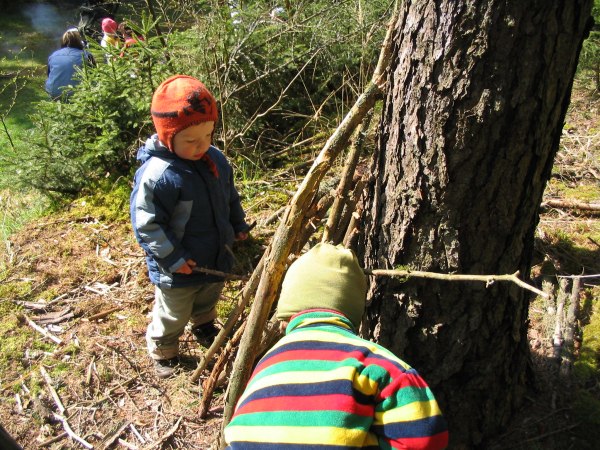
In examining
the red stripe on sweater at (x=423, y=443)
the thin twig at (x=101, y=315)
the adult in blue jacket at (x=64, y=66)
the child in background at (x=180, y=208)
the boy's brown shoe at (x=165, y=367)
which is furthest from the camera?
the adult in blue jacket at (x=64, y=66)

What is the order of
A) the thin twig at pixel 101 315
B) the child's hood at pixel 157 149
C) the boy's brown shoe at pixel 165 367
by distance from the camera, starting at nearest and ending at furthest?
the child's hood at pixel 157 149
the boy's brown shoe at pixel 165 367
the thin twig at pixel 101 315

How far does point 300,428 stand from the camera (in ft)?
4.41

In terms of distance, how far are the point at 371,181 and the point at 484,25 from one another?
0.72m

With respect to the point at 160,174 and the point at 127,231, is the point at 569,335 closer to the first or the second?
the point at 160,174

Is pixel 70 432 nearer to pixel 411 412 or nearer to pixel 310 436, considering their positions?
pixel 310 436

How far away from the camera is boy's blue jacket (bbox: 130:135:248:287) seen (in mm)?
2514

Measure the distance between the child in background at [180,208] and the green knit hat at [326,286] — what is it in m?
0.96

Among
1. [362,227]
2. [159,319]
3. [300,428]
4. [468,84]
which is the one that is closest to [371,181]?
[362,227]

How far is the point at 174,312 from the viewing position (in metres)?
2.82

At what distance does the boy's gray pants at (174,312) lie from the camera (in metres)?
2.79

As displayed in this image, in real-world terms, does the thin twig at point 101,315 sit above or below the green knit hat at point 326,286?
below

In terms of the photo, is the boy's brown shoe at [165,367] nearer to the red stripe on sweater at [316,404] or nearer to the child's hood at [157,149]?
the child's hood at [157,149]

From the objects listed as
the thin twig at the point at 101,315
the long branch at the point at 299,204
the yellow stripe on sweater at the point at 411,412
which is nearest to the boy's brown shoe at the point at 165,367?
the thin twig at the point at 101,315

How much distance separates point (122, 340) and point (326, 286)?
84.7 inches
